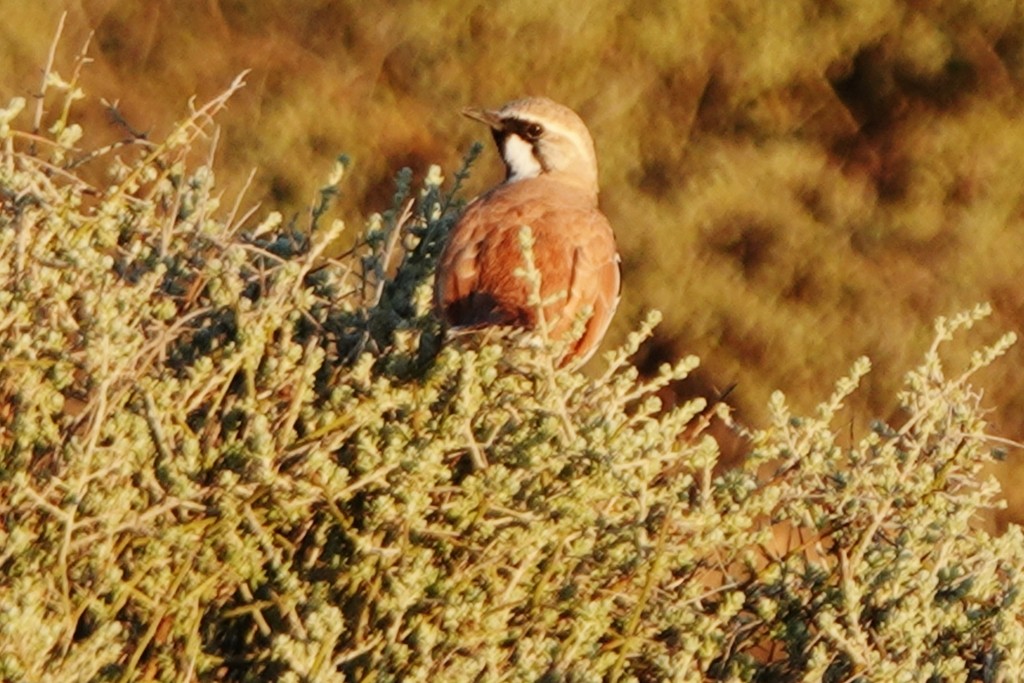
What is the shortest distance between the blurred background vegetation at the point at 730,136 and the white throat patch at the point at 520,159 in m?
3.16

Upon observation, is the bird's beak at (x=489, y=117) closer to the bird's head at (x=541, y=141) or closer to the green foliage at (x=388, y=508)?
the bird's head at (x=541, y=141)

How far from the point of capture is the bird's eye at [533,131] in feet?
20.1

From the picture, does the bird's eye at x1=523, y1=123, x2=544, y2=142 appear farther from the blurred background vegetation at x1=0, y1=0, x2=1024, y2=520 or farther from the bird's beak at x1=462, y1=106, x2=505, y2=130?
the blurred background vegetation at x1=0, y1=0, x2=1024, y2=520

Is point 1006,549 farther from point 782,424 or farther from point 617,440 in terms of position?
point 617,440

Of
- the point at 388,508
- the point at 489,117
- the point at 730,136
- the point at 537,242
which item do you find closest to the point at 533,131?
the point at 489,117

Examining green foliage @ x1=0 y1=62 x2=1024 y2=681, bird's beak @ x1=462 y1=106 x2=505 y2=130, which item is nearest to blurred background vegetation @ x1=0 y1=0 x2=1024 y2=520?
bird's beak @ x1=462 y1=106 x2=505 y2=130

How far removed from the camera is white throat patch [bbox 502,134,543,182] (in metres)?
6.11

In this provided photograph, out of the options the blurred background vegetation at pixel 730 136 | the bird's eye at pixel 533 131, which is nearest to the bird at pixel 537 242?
the bird's eye at pixel 533 131

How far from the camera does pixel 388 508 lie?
3598mm

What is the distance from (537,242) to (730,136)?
4480 millimetres

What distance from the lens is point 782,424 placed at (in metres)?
3.88

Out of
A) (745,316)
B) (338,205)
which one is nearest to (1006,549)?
(745,316)

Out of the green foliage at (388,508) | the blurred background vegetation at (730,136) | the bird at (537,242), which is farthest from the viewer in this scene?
the blurred background vegetation at (730,136)

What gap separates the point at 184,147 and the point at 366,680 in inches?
44.9
